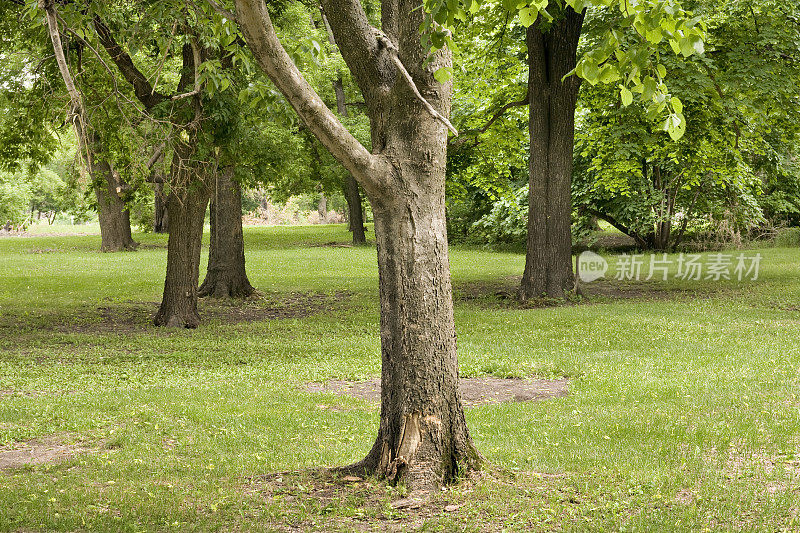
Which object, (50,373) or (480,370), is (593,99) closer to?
(480,370)

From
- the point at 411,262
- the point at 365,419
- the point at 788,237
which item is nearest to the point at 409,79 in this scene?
the point at 411,262

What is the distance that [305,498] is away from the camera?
487 cm

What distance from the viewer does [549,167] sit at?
1653 cm

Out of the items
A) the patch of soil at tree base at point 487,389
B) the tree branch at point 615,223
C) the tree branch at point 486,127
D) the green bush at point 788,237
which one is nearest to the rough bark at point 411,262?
the patch of soil at tree base at point 487,389

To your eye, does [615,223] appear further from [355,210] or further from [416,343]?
[416,343]

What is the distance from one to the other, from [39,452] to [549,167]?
12415mm

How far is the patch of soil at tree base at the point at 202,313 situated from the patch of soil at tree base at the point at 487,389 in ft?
19.0

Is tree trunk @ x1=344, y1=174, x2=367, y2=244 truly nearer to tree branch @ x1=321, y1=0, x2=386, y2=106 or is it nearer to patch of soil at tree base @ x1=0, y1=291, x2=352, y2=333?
patch of soil at tree base @ x1=0, y1=291, x2=352, y2=333

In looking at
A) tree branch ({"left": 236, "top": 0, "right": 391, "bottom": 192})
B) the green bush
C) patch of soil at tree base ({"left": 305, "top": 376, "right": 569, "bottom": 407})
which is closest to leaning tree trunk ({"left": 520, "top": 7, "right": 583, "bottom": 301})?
patch of soil at tree base ({"left": 305, "top": 376, "right": 569, "bottom": 407})

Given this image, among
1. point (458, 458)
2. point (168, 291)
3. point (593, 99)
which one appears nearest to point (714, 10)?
point (593, 99)

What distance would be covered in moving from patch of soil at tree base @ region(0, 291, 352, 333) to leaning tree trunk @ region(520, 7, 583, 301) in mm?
4476

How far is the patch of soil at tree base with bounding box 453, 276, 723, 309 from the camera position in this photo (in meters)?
16.5

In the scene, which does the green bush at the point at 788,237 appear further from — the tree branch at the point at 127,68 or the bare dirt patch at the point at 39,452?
the bare dirt patch at the point at 39,452

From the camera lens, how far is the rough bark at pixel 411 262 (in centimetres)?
485
